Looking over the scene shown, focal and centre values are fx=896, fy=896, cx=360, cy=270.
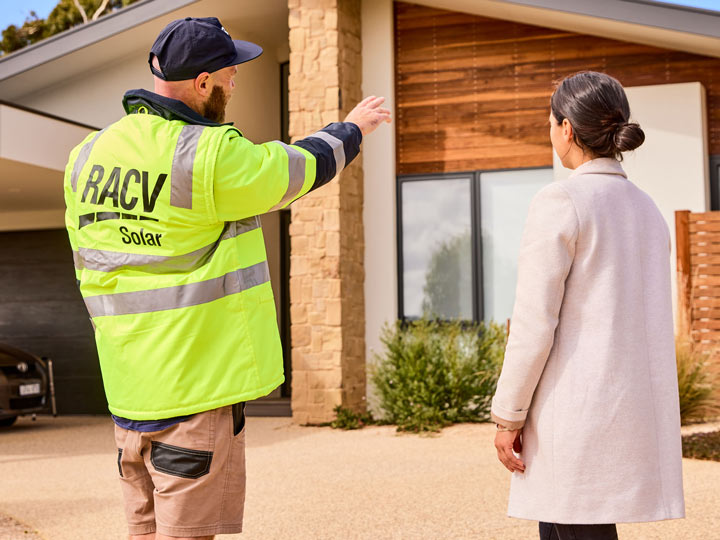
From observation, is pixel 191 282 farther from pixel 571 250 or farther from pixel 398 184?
pixel 398 184

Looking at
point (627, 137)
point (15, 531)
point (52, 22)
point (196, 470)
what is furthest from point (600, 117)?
point (52, 22)

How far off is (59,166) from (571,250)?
353 inches

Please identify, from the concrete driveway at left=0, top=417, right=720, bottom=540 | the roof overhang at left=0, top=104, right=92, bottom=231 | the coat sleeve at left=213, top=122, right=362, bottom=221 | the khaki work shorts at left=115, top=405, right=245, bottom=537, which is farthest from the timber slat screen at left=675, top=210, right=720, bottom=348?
the khaki work shorts at left=115, top=405, right=245, bottom=537

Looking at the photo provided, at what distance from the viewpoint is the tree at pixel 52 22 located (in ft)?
98.3

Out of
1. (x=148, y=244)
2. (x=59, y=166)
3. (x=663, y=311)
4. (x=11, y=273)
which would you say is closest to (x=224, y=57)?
(x=148, y=244)

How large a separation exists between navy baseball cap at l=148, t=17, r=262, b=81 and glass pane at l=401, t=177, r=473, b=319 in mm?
9158

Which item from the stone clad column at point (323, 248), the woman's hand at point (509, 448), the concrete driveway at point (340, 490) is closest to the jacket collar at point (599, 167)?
the woman's hand at point (509, 448)

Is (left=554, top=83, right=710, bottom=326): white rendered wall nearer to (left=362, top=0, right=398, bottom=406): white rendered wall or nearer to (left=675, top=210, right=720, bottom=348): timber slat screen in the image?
(left=675, top=210, right=720, bottom=348): timber slat screen

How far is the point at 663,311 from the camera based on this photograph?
7.97ft

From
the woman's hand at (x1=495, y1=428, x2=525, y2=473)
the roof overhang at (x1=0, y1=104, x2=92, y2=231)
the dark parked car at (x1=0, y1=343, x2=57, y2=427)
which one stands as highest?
the roof overhang at (x1=0, y1=104, x2=92, y2=231)

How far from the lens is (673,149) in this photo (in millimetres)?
10359

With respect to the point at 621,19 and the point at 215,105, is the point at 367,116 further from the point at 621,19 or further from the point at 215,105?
the point at 621,19

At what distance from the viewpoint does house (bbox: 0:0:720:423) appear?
10.4m

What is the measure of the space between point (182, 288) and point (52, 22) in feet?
101
